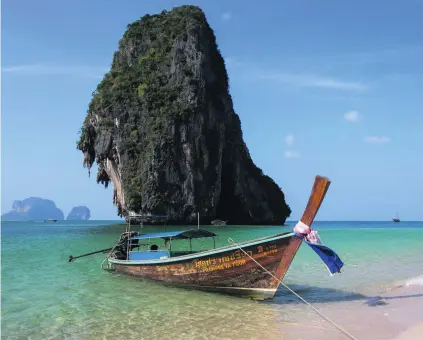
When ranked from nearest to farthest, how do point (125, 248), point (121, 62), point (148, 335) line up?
point (148, 335) < point (125, 248) < point (121, 62)

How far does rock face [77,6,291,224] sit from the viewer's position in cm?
4056

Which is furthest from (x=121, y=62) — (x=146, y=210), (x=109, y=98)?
(x=146, y=210)

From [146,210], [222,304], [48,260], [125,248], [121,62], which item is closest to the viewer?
[222,304]

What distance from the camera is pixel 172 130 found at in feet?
135

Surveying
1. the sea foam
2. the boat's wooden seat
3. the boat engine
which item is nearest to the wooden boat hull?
the boat's wooden seat

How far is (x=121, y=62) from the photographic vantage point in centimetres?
4938

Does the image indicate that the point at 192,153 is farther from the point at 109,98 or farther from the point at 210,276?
the point at 210,276

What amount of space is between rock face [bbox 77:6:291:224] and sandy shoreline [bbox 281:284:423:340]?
1257 inches

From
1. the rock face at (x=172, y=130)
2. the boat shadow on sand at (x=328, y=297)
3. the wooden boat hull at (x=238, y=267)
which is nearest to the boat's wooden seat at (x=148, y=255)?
the wooden boat hull at (x=238, y=267)

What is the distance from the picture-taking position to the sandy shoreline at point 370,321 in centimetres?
649

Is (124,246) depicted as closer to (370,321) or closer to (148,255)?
(148,255)

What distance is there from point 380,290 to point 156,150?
31.9m

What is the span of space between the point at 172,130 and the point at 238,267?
33060 millimetres

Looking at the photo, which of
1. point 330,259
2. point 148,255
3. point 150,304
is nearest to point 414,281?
point 330,259
